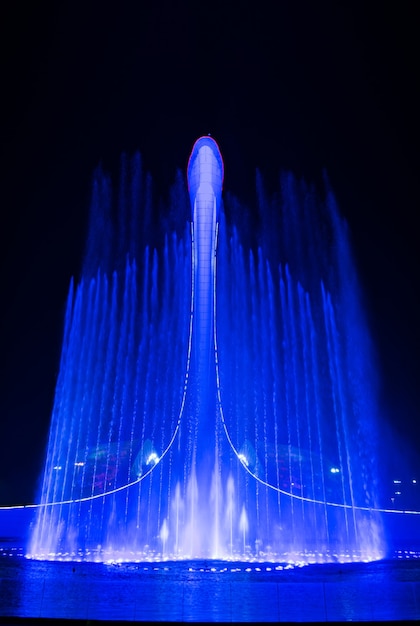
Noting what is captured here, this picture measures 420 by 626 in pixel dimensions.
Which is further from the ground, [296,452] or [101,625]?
[296,452]

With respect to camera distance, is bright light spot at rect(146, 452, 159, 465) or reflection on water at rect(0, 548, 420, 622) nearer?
reflection on water at rect(0, 548, 420, 622)

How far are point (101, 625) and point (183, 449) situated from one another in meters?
13.4

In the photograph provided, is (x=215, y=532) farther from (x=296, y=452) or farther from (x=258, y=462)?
(x=296, y=452)

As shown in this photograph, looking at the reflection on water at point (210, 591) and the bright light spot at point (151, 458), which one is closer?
the reflection on water at point (210, 591)

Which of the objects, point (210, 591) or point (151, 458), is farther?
point (151, 458)

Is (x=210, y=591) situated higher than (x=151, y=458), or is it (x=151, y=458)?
(x=151, y=458)

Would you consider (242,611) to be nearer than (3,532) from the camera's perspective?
Yes

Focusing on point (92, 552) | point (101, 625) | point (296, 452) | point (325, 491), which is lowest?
point (101, 625)

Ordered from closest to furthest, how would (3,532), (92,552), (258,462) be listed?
1. (92,552)
2. (258,462)
3. (3,532)

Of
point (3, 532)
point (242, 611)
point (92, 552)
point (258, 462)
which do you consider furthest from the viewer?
point (3, 532)

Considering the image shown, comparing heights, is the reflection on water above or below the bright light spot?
below

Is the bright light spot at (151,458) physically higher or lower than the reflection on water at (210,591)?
higher

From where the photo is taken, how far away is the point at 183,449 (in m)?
20.7

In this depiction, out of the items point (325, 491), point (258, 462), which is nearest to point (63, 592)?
point (258, 462)
